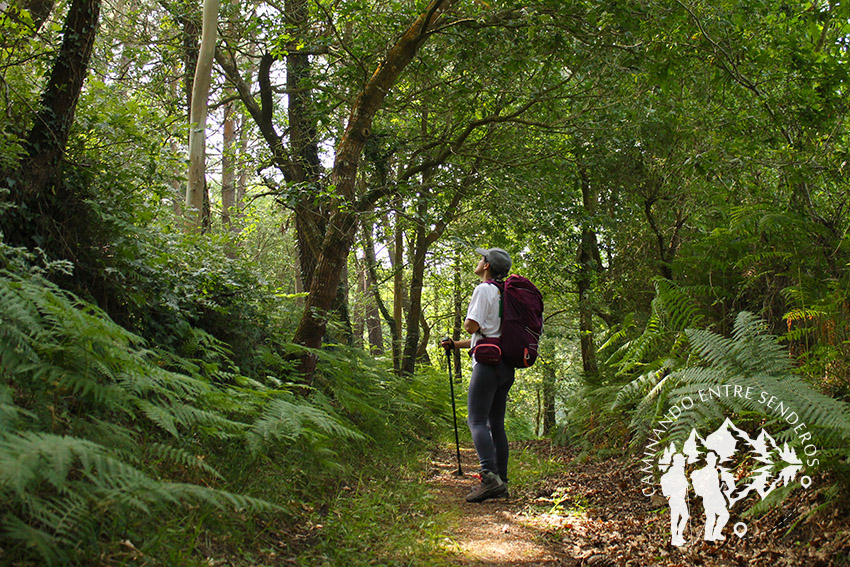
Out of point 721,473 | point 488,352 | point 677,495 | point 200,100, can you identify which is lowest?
point 677,495

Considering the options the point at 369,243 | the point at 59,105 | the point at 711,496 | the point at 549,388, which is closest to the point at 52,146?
the point at 59,105

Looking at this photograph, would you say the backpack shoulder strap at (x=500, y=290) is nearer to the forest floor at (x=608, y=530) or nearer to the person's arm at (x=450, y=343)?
the person's arm at (x=450, y=343)

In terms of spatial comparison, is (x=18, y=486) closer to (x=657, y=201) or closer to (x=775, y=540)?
(x=775, y=540)

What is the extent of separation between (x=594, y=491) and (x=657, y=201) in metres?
5.78

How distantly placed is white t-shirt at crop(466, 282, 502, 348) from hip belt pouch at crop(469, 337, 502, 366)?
0.09 metres

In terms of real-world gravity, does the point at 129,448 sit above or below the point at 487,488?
above

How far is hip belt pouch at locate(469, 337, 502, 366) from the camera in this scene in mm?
5223

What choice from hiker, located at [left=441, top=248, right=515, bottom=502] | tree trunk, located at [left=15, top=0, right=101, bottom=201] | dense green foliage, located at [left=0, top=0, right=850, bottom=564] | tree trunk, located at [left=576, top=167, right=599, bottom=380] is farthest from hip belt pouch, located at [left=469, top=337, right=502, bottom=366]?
tree trunk, located at [left=576, top=167, right=599, bottom=380]

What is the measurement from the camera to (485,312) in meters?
5.32

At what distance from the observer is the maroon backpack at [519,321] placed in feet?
17.4

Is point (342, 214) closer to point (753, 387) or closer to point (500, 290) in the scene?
point (500, 290)

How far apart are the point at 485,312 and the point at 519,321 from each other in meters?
0.34

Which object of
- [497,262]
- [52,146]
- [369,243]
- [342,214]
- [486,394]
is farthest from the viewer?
[369,243]

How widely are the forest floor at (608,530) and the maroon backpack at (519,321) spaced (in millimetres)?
1277
